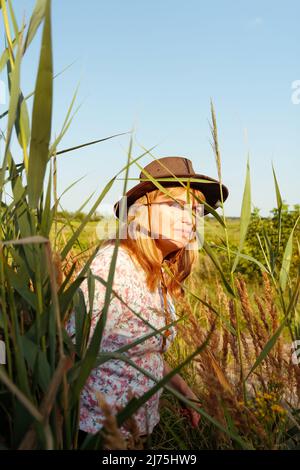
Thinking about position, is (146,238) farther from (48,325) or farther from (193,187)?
(48,325)

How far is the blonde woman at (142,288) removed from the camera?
1.41 meters

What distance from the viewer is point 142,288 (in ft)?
5.26

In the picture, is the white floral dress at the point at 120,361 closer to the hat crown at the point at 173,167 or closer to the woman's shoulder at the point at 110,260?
the woman's shoulder at the point at 110,260

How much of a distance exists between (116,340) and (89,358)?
790 millimetres

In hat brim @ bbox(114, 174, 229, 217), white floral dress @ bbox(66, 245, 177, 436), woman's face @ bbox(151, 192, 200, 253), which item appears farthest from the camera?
hat brim @ bbox(114, 174, 229, 217)

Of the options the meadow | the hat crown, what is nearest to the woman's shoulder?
the hat crown

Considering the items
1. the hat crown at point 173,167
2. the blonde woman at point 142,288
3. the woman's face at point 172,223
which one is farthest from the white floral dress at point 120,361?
the hat crown at point 173,167

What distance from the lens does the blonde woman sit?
4.63ft

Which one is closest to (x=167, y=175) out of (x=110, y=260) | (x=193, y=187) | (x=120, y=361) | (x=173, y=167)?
(x=173, y=167)

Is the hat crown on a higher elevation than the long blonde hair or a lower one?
higher

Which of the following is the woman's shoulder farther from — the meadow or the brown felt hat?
the meadow
